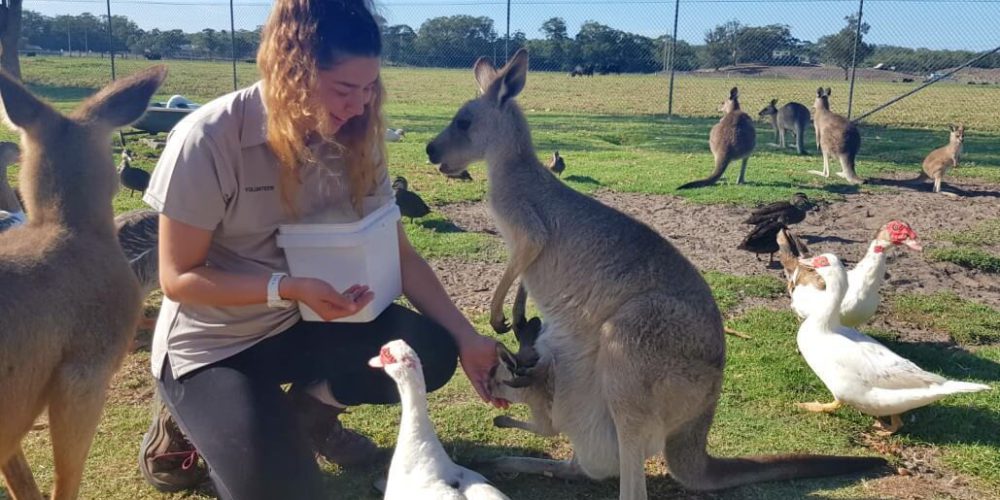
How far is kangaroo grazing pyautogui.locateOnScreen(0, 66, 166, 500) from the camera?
1.88 meters

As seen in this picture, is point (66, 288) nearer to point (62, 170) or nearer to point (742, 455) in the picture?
point (62, 170)

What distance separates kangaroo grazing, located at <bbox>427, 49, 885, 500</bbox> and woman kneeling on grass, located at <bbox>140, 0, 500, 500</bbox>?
621 mm

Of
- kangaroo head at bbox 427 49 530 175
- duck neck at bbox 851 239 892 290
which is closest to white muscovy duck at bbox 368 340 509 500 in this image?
kangaroo head at bbox 427 49 530 175

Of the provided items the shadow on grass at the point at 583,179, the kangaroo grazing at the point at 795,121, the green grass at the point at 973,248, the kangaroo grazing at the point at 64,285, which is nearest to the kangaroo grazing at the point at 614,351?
the kangaroo grazing at the point at 64,285

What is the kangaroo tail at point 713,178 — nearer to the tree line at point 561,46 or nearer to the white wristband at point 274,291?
the white wristband at point 274,291

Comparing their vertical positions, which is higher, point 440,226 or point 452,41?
point 452,41

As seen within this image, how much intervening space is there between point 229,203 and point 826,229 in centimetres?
477

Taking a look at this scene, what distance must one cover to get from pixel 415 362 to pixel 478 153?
1.34 m

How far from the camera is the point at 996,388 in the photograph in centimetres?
313

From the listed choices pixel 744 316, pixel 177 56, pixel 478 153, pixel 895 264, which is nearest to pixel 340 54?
pixel 478 153

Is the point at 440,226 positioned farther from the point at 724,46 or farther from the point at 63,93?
the point at 724,46

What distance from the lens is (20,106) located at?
85.8 inches

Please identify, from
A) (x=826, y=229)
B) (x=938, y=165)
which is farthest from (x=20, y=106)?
(x=938, y=165)

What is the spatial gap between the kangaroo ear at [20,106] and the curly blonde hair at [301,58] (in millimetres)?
660
